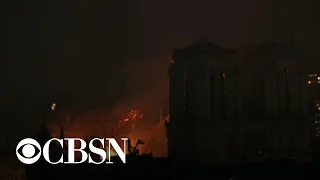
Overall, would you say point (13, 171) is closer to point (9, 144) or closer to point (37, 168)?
point (9, 144)

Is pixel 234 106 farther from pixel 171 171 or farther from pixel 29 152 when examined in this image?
pixel 29 152

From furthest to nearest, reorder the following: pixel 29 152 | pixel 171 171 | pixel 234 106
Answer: pixel 234 106, pixel 171 171, pixel 29 152

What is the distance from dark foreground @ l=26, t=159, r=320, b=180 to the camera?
17906 millimetres

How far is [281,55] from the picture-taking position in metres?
23.8

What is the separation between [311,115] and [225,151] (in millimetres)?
5924

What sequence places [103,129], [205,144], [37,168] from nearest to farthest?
1. [37,168]
2. [205,144]
3. [103,129]

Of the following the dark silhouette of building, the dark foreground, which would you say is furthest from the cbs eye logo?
the dark silhouette of building

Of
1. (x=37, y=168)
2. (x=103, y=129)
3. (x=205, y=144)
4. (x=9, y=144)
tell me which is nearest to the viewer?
(x=37, y=168)

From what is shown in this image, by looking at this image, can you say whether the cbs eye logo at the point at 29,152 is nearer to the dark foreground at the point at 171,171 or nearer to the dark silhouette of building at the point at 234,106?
the dark foreground at the point at 171,171

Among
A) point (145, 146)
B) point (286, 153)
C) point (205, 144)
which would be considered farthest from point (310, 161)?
point (145, 146)

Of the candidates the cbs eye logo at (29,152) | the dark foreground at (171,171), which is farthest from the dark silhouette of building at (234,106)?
the cbs eye logo at (29,152)

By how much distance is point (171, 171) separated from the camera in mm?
18828

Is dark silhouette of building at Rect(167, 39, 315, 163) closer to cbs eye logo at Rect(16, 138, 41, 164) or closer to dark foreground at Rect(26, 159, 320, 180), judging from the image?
dark foreground at Rect(26, 159, 320, 180)

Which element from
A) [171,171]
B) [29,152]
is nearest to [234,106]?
[171,171]
